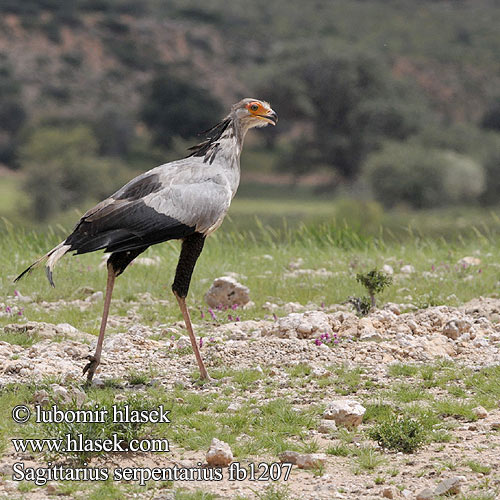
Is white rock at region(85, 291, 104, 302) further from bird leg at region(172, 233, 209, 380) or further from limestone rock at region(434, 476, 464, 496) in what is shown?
limestone rock at region(434, 476, 464, 496)

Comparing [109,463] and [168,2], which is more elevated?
[168,2]

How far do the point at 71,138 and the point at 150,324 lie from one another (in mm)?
99109

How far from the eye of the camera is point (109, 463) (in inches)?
215

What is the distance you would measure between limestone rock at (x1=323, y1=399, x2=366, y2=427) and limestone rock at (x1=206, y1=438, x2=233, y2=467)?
3.42 feet

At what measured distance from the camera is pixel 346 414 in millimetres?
6105

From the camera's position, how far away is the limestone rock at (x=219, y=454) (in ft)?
17.6

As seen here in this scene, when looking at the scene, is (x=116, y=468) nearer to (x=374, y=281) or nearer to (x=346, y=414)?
(x=346, y=414)

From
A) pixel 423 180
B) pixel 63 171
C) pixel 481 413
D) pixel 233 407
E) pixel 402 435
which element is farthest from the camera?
pixel 63 171

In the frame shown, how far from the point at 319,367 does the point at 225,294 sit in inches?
110

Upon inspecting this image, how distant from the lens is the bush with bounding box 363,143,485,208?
91.3 meters

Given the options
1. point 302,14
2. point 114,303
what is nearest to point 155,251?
point 114,303

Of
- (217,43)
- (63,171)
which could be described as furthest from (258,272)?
(217,43)

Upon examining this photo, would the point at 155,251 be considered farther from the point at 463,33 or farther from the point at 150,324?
the point at 463,33

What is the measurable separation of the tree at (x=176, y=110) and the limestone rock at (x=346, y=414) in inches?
4087
